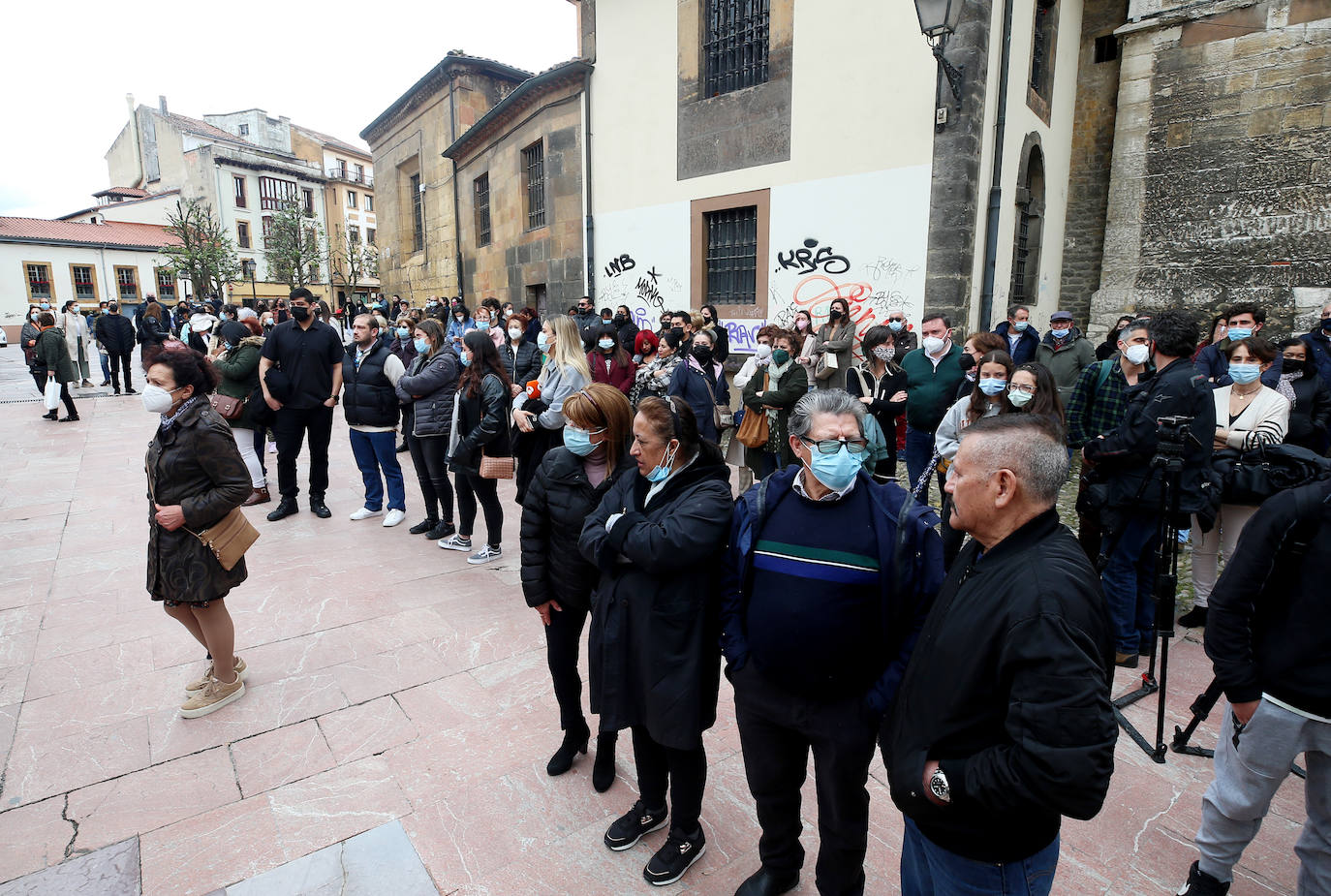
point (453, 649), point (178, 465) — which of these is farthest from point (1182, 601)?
point (178, 465)

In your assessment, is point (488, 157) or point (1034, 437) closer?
point (1034, 437)

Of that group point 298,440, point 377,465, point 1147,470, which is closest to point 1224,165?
point 1147,470

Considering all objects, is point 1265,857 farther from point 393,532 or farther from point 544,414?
point 393,532

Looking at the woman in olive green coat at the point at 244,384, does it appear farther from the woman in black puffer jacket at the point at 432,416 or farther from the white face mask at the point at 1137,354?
the white face mask at the point at 1137,354

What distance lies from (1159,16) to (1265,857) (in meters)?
13.1

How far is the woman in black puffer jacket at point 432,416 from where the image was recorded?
19.8 feet

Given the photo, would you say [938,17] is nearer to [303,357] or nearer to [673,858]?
[303,357]

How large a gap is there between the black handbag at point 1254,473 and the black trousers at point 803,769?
2.31 metres

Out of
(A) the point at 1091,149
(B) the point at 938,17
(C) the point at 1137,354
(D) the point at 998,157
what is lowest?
(C) the point at 1137,354

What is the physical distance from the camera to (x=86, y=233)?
131 feet

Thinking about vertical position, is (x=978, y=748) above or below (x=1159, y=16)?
below

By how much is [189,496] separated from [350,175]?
6200 centimetres

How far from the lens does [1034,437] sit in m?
1.57

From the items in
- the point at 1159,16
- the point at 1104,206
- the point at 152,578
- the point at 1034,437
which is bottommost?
the point at 152,578
